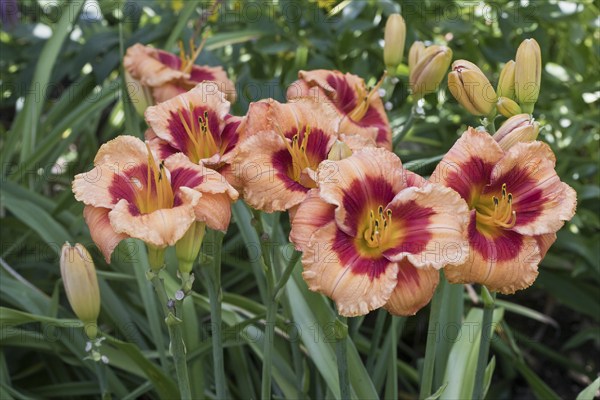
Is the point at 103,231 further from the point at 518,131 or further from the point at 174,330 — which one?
the point at 518,131

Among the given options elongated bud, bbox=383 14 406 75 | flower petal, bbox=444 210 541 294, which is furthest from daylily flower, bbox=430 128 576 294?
elongated bud, bbox=383 14 406 75

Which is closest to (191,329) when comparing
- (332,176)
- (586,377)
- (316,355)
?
(316,355)

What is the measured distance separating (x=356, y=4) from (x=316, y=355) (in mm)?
706

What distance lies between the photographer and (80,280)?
0.84 m

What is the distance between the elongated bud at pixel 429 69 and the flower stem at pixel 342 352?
35 centimetres

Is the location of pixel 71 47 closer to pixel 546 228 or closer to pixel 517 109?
pixel 517 109

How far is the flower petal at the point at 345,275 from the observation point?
0.77 metres

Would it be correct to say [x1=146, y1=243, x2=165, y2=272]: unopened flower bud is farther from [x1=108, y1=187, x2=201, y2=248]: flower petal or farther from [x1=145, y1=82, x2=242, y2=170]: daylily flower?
[x1=145, y1=82, x2=242, y2=170]: daylily flower

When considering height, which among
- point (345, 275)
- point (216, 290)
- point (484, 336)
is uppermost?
point (345, 275)

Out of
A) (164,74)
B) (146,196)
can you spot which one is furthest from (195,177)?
(164,74)

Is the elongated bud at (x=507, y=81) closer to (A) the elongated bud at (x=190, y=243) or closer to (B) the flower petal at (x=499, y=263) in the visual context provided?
(B) the flower petal at (x=499, y=263)

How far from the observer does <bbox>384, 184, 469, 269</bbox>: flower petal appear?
30.7 inches

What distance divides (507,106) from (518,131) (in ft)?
0.31

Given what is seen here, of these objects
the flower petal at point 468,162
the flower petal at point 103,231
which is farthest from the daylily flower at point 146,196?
the flower petal at point 468,162
